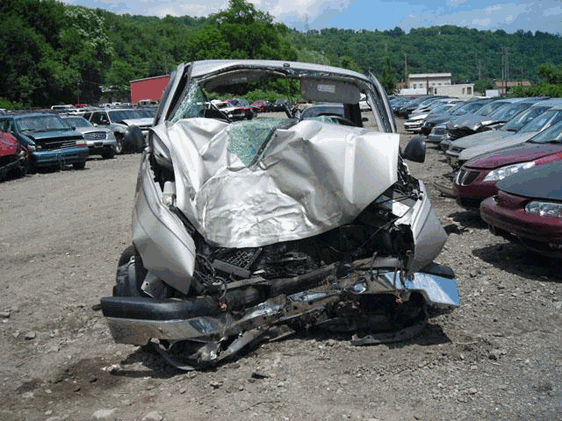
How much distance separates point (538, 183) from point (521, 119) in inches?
279

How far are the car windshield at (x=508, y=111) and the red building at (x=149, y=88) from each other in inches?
1641

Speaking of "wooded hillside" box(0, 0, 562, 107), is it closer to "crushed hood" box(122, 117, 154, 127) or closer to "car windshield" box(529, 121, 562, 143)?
"crushed hood" box(122, 117, 154, 127)

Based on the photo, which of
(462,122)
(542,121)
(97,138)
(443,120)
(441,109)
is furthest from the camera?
(441,109)

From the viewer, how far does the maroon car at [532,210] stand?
6191mm

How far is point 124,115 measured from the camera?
26109 mm

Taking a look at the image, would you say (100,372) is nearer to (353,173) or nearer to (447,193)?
(353,173)

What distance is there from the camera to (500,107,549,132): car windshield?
12652 millimetres

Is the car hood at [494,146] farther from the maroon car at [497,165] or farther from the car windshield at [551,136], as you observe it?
the maroon car at [497,165]

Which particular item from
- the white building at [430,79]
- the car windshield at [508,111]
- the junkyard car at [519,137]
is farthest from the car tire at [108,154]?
the white building at [430,79]

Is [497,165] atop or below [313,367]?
atop

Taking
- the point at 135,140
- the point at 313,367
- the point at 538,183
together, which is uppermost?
the point at 135,140

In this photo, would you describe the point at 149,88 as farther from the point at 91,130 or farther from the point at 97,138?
the point at 97,138

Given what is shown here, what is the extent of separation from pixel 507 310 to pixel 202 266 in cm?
278

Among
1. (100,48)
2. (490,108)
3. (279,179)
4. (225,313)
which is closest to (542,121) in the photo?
(490,108)
